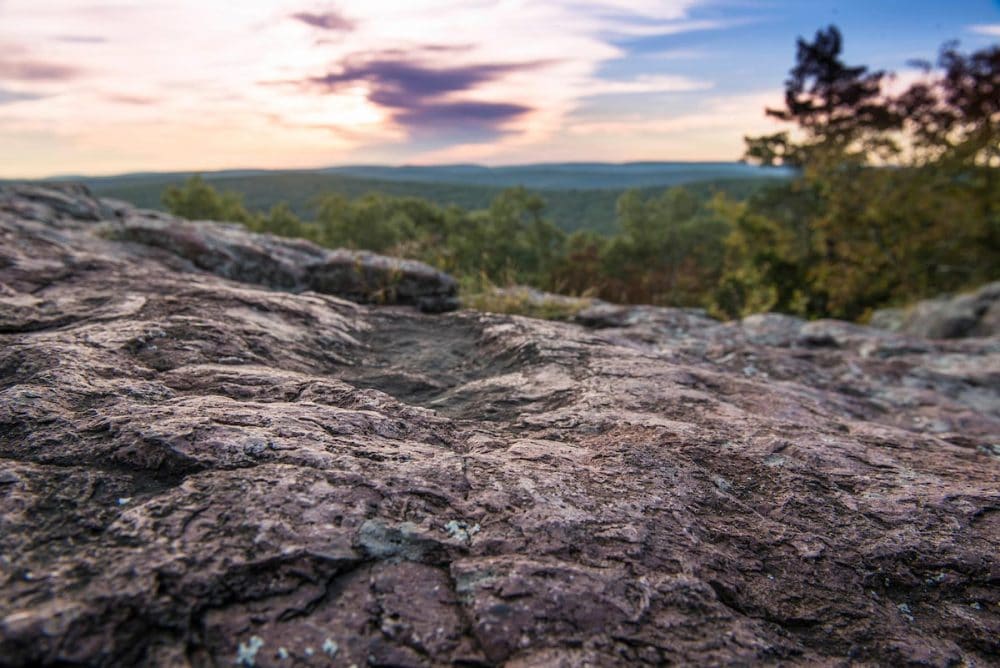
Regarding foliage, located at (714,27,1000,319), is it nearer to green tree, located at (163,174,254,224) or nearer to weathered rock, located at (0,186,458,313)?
weathered rock, located at (0,186,458,313)

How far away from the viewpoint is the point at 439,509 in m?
2.29

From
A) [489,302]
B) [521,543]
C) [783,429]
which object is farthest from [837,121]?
[521,543]

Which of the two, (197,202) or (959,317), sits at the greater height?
(197,202)

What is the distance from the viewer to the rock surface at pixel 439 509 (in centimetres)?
173

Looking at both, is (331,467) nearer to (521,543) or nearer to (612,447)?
(521,543)

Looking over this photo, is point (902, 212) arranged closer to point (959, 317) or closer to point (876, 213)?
point (876, 213)

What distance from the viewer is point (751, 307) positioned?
21875 millimetres

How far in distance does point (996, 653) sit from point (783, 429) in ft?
5.25

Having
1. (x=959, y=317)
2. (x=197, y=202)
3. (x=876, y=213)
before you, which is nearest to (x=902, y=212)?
(x=876, y=213)

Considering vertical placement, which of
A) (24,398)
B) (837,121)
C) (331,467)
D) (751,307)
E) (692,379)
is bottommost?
(751,307)

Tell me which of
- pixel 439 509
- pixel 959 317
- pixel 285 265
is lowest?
pixel 959 317

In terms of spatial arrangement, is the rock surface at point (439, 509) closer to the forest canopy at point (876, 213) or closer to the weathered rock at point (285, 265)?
the weathered rock at point (285, 265)

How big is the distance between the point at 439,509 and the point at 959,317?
A: 57.8 feet

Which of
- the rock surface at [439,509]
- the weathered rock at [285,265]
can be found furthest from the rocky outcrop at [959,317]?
the weathered rock at [285,265]
